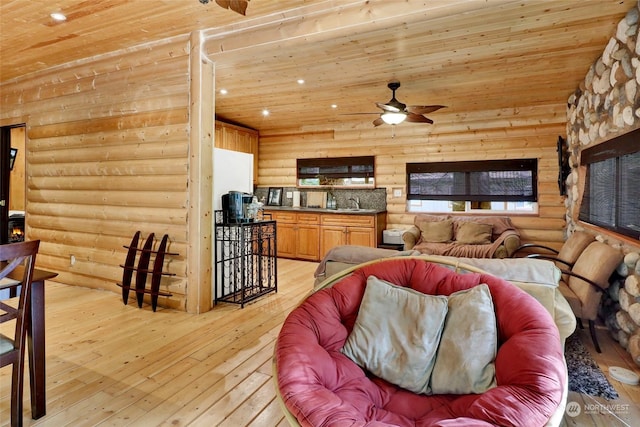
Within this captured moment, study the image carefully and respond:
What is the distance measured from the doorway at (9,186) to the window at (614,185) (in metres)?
7.11

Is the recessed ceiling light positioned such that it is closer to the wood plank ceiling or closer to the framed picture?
the wood plank ceiling

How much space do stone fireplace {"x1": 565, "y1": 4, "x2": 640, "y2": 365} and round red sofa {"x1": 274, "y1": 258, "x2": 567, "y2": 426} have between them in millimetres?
1667

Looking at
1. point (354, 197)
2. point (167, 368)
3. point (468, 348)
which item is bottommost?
point (167, 368)

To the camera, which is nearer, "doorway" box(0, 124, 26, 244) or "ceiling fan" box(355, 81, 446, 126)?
"ceiling fan" box(355, 81, 446, 126)

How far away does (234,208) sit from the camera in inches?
158

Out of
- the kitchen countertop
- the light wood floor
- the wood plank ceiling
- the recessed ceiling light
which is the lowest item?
the light wood floor

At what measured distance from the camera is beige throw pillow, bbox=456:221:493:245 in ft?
17.2

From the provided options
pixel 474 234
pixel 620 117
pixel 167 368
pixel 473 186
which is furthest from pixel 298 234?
pixel 620 117

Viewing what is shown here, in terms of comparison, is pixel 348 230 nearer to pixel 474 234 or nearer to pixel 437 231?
pixel 437 231

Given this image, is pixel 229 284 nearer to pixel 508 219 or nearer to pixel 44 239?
pixel 44 239

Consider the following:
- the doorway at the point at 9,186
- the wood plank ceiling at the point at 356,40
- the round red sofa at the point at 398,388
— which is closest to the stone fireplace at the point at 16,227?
the doorway at the point at 9,186

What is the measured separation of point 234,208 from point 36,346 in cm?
226

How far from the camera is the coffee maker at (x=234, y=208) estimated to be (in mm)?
4016

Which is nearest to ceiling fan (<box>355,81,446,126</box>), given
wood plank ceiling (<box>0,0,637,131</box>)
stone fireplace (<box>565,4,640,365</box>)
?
wood plank ceiling (<box>0,0,637,131</box>)
